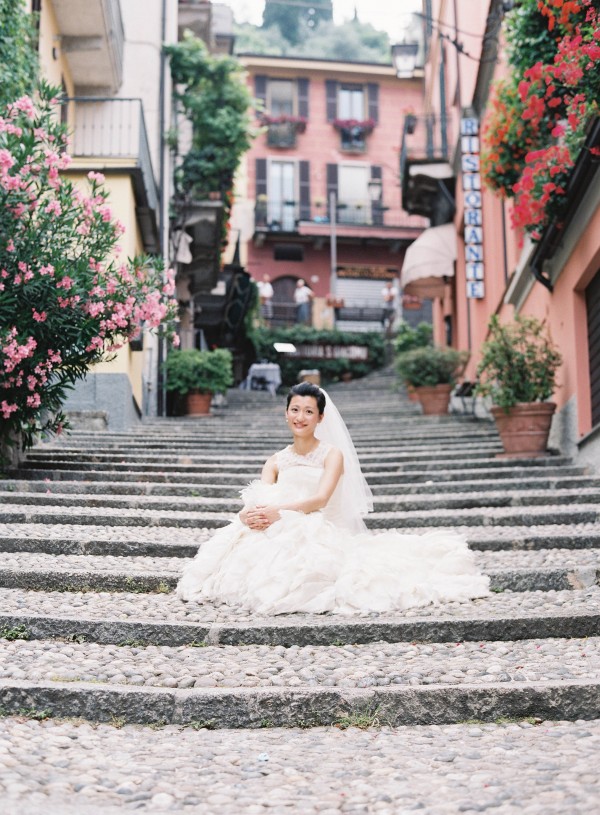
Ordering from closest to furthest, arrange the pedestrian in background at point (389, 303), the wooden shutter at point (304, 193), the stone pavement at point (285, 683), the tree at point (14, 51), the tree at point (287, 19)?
the stone pavement at point (285, 683) → the tree at point (14, 51) → the pedestrian in background at point (389, 303) → the wooden shutter at point (304, 193) → the tree at point (287, 19)

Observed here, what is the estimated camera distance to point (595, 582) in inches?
207

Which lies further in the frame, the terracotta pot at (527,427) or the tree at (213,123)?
the tree at (213,123)

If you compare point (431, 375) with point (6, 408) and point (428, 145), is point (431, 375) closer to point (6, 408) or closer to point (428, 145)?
point (428, 145)

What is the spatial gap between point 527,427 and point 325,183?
26.1 metres

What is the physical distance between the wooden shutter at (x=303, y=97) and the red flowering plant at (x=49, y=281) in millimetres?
27157

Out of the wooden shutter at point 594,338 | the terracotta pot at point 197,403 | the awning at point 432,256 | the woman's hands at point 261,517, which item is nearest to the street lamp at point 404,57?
the awning at point 432,256

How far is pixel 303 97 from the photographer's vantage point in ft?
115

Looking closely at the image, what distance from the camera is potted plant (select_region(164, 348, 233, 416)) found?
16.8 metres

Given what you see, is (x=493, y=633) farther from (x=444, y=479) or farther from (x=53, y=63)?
(x=53, y=63)

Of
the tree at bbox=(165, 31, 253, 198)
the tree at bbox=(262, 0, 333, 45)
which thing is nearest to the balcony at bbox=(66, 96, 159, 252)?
the tree at bbox=(165, 31, 253, 198)

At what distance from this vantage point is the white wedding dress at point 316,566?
4.86 meters

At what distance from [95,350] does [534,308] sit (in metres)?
5.92

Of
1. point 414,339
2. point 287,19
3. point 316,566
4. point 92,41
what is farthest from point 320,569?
point 287,19

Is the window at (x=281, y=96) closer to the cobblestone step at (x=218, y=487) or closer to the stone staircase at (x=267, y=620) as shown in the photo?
the stone staircase at (x=267, y=620)
